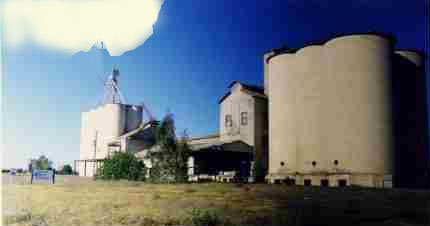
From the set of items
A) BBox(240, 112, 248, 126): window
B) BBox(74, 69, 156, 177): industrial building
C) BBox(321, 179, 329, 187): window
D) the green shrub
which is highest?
BBox(240, 112, 248, 126): window

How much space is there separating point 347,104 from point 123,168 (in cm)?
1041

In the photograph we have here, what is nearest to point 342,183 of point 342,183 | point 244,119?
point 342,183

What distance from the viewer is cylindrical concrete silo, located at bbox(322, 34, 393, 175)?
54.6 feet

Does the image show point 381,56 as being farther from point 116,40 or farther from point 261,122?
point 116,40

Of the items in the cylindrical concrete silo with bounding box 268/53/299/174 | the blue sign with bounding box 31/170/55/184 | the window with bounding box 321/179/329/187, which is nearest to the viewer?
the blue sign with bounding box 31/170/55/184

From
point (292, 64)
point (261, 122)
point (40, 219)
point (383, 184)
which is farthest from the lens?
point (261, 122)

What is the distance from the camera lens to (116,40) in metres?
7.95

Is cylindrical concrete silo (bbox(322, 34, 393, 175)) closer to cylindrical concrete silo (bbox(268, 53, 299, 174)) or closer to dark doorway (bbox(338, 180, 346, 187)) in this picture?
dark doorway (bbox(338, 180, 346, 187))

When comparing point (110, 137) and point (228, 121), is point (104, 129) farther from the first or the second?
point (228, 121)

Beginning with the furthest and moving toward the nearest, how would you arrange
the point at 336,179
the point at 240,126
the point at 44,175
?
the point at 240,126, the point at 336,179, the point at 44,175

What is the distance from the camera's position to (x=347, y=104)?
16672 millimetres

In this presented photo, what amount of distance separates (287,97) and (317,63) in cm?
244

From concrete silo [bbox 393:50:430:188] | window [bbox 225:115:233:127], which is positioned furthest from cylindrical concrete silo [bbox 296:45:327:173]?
window [bbox 225:115:233:127]

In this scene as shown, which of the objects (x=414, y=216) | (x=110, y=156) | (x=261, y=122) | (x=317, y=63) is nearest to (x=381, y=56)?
(x=317, y=63)
